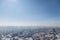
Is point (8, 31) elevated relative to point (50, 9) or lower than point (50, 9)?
lower

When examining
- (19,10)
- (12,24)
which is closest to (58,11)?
(19,10)

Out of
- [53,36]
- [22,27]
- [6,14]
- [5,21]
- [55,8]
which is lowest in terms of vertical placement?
[53,36]

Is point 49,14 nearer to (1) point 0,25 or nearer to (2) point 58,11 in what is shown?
(2) point 58,11

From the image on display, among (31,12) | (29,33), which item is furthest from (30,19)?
(29,33)

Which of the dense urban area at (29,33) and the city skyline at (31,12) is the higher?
the city skyline at (31,12)

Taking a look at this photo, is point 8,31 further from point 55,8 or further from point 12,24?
point 55,8

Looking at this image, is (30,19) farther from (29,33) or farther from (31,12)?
(29,33)

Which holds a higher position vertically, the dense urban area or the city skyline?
the city skyline
